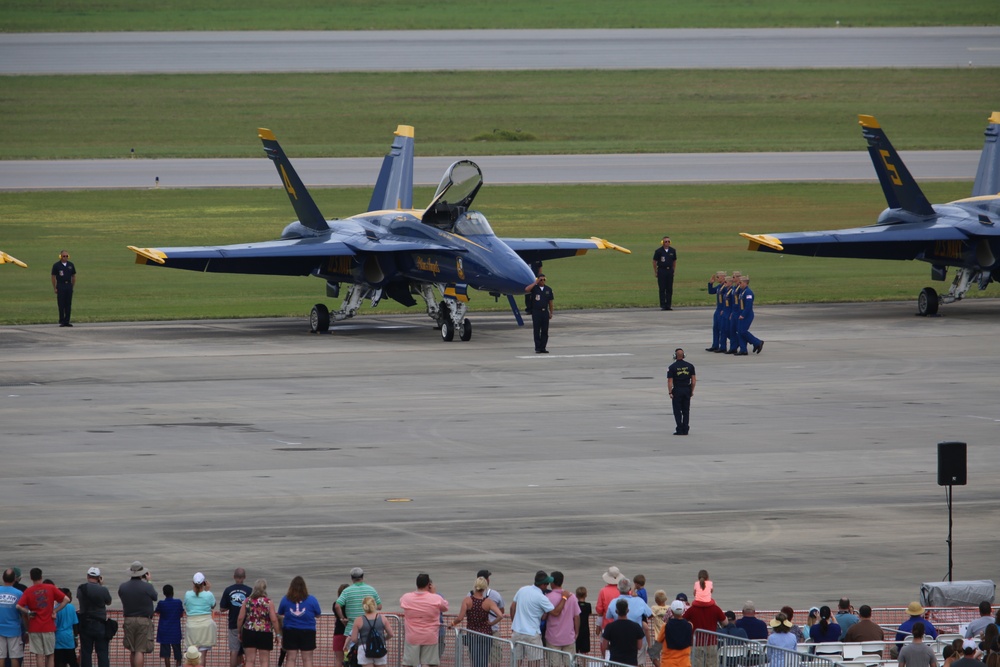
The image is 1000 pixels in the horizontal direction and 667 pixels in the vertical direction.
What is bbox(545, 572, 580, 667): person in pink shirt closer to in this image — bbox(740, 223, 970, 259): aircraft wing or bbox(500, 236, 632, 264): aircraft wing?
bbox(740, 223, 970, 259): aircraft wing

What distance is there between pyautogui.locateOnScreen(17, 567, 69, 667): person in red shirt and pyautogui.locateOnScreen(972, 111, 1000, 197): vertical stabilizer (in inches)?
1174

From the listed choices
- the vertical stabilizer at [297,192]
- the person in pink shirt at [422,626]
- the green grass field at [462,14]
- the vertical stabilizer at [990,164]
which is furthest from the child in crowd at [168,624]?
the green grass field at [462,14]

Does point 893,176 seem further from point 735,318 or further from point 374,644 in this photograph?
point 374,644

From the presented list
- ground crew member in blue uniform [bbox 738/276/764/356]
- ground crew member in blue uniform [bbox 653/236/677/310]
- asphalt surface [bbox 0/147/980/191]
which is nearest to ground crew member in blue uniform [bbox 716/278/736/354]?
ground crew member in blue uniform [bbox 738/276/764/356]

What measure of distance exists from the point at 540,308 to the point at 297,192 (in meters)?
7.97

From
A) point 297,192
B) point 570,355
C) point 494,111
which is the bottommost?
point 570,355

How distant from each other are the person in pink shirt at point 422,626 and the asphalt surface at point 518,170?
1984 inches

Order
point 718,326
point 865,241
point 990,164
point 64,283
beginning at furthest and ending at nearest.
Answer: point 990,164 → point 865,241 → point 64,283 → point 718,326

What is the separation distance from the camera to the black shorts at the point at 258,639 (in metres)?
13.2

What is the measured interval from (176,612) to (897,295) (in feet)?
99.7

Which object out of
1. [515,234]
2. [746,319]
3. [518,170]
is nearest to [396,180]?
[746,319]

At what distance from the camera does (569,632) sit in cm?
1315

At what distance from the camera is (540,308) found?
100 ft

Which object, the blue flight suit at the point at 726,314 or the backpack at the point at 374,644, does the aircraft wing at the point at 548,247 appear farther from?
the backpack at the point at 374,644
